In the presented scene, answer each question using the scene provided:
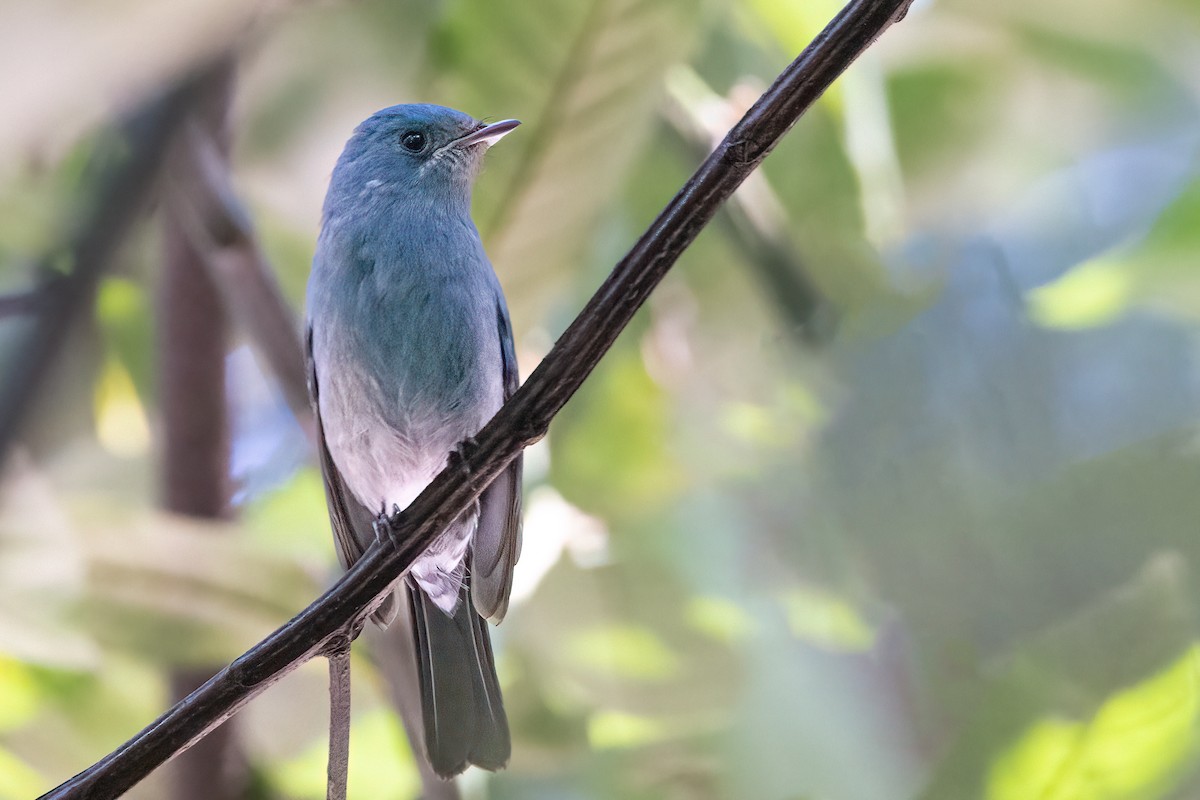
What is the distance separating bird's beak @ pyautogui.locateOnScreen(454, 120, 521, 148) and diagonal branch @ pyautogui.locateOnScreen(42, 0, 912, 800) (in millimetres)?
800

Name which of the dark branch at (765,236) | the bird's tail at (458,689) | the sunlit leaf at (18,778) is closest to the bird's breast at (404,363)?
the bird's tail at (458,689)

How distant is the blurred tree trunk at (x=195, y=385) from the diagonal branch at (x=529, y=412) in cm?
101

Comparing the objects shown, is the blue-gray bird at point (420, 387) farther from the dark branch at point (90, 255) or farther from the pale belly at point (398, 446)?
the dark branch at point (90, 255)

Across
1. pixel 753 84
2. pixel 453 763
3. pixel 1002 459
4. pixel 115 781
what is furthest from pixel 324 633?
pixel 753 84

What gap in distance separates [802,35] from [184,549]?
1.40 m

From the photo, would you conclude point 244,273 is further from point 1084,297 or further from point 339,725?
point 1084,297

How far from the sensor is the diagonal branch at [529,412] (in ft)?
2.68

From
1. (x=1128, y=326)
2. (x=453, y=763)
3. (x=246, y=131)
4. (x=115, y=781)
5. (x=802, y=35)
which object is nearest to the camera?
(x=115, y=781)

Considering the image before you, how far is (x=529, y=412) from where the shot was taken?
897 mm

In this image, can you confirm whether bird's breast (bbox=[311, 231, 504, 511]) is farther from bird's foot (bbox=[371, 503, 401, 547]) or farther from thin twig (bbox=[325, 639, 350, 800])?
thin twig (bbox=[325, 639, 350, 800])

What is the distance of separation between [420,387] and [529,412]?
2.33 ft

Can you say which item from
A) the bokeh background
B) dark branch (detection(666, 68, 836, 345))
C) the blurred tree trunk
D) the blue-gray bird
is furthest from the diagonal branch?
dark branch (detection(666, 68, 836, 345))

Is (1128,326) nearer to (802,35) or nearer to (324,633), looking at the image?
(802,35)

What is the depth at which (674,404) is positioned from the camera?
2.16 meters
